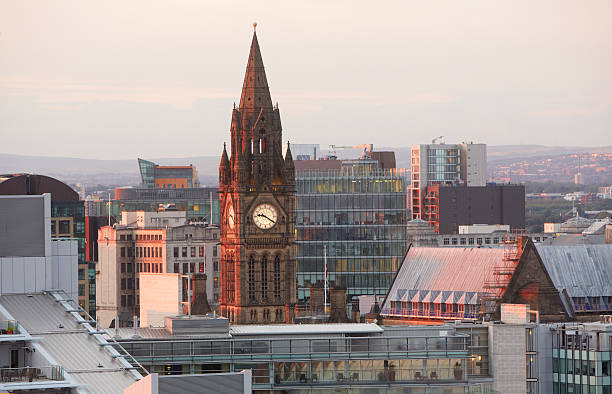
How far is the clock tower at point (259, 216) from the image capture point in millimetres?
Result: 197125

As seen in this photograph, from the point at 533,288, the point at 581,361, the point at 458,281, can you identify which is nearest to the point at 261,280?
the point at 458,281

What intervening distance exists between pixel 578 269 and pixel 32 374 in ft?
366

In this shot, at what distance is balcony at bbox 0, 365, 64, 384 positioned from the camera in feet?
266

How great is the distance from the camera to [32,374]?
81438mm

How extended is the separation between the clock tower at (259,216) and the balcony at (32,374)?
114m

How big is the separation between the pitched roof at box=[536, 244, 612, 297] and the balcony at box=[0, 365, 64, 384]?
106 m

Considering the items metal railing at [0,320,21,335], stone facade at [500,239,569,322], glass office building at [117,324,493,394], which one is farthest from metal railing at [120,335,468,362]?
stone facade at [500,239,569,322]

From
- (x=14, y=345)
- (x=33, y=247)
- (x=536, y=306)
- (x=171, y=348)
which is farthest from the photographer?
(x=536, y=306)

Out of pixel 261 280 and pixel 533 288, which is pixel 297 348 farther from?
pixel 261 280

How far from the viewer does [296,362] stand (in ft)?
362

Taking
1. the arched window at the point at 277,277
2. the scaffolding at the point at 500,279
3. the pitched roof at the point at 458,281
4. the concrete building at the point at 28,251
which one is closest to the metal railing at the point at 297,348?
the concrete building at the point at 28,251

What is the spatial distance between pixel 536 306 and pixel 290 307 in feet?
92.9

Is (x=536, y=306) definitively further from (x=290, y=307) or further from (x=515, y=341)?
(x=515, y=341)

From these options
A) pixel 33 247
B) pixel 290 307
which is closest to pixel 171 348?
pixel 33 247
